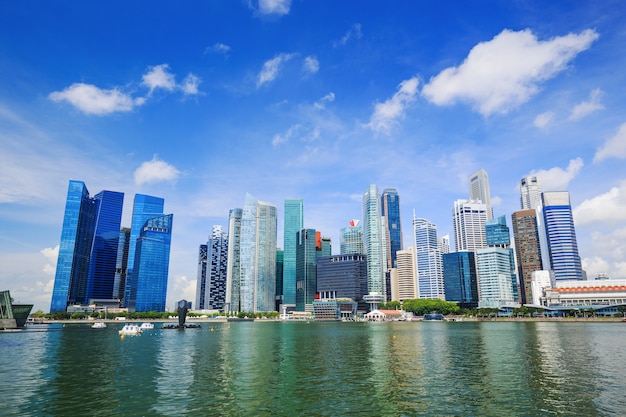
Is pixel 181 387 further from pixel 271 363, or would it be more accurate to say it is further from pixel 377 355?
pixel 377 355

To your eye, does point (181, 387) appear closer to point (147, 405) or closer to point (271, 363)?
point (147, 405)

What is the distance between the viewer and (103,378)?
52625mm

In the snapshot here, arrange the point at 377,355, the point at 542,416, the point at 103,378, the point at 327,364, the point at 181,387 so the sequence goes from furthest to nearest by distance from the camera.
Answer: the point at 377,355 → the point at 327,364 → the point at 103,378 → the point at 181,387 → the point at 542,416

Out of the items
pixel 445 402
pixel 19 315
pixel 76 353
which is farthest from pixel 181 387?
pixel 19 315

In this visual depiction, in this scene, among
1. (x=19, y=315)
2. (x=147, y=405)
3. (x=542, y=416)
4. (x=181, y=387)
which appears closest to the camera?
(x=542, y=416)

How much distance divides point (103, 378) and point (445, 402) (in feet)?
138

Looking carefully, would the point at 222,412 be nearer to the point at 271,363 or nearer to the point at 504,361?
the point at 271,363

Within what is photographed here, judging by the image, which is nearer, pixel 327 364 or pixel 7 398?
pixel 7 398

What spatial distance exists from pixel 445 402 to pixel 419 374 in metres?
16.2

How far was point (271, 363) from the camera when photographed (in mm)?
66812

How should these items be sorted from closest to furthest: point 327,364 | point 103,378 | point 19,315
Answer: point 103,378 < point 327,364 < point 19,315

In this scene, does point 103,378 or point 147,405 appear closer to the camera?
point 147,405

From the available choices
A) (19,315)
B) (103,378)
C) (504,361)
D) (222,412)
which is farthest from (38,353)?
(19,315)

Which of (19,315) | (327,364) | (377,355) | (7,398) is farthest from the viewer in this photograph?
(19,315)
